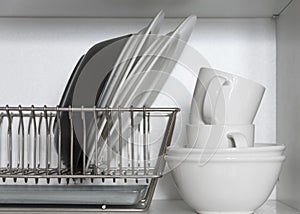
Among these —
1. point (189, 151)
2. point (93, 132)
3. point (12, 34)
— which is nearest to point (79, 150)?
point (93, 132)

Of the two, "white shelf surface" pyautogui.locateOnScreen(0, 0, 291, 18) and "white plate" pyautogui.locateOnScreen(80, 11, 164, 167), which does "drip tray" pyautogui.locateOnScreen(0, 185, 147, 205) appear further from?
"white shelf surface" pyautogui.locateOnScreen(0, 0, 291, 18)

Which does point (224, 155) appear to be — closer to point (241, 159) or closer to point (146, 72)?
point (241, 159)

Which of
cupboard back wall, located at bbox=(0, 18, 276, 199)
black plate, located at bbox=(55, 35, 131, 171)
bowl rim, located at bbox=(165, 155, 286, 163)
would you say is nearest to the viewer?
bowl rim, located at bbox=(165, 155, 286, 163)

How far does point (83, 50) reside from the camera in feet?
3.48

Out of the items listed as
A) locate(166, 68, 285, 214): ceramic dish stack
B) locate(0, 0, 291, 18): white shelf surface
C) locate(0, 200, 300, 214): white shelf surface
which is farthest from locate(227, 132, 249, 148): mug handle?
locate(0, 0, 291, 18): white shelf surface

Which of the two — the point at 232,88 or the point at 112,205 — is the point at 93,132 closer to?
the point at 112,205

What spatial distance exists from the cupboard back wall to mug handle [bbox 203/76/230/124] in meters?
0.23

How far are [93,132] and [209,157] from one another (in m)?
0.19

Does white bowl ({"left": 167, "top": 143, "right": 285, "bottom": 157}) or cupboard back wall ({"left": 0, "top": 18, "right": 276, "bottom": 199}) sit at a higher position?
cupboard back wall ({"left": 0, "top": 18, "right": 276, "bottom": 199})

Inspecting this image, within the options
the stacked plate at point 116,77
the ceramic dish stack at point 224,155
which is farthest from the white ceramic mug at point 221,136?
the stacked plate at point 116,77

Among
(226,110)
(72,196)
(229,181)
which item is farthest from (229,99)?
(72,196)

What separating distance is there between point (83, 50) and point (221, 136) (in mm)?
373

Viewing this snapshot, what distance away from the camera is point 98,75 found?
34.3 inches

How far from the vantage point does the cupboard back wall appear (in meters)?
1.06
